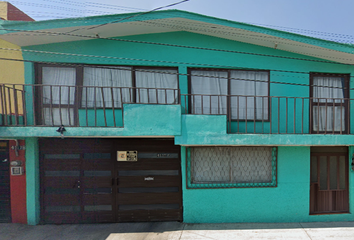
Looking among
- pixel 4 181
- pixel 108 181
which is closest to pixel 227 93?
pixel 108 181

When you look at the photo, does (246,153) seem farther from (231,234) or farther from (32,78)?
(32,78)

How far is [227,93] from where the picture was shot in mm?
5039

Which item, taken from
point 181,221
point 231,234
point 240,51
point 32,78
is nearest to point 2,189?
point 32,78

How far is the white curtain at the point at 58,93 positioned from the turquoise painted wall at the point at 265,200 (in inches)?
133

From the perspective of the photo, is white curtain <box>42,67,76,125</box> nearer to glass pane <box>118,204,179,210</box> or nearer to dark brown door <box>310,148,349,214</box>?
glass pane <box>118,204,179,210</box>

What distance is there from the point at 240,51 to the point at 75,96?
4756 millimetres

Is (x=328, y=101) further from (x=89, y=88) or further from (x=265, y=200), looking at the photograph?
(x=89, y=88)

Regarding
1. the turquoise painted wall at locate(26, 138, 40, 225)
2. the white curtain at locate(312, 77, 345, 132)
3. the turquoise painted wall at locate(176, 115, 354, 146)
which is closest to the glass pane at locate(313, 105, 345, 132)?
the white curtain at locate(312, 77, 345, 132)

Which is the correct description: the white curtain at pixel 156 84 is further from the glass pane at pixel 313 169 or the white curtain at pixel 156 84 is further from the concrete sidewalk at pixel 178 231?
the glass pane at pixel 313 169

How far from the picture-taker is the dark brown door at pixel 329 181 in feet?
17.3

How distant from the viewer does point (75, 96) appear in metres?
4.86

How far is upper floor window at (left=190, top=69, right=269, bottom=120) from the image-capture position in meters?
5.02

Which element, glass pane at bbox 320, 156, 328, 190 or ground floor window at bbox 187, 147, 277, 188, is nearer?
ground floor window at bbox 187, 147, 277, 188

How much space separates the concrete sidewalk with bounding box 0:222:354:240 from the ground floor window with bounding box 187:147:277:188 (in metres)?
1.15
